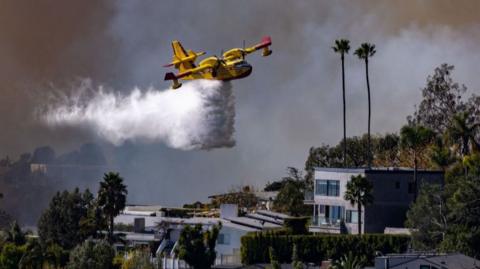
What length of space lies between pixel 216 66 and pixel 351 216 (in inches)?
566

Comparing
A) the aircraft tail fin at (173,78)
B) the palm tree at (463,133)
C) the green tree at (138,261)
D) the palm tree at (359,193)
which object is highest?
the aircraft tail fin at (173,78)

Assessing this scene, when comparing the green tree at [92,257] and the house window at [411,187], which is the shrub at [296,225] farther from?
→ the green tree at [92,257]

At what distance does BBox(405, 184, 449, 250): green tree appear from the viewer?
105 metres

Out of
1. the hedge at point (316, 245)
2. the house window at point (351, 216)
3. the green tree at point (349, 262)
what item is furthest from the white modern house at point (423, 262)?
the house window at point (351, 216)

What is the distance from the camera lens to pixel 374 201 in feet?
388

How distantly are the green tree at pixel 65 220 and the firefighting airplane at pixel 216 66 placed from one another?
36.0ft

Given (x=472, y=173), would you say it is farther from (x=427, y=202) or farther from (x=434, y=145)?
(x=434, y=145)

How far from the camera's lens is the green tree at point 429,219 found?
4129 inches

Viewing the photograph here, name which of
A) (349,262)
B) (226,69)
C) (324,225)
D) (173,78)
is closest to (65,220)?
(173,78)

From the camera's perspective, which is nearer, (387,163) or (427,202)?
(427,202)

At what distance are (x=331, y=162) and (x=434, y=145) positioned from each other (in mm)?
22617

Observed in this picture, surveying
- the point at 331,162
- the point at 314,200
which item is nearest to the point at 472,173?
the point at 314,200

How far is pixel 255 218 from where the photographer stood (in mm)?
122062

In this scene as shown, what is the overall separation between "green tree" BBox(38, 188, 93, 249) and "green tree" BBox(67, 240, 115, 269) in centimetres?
1077
